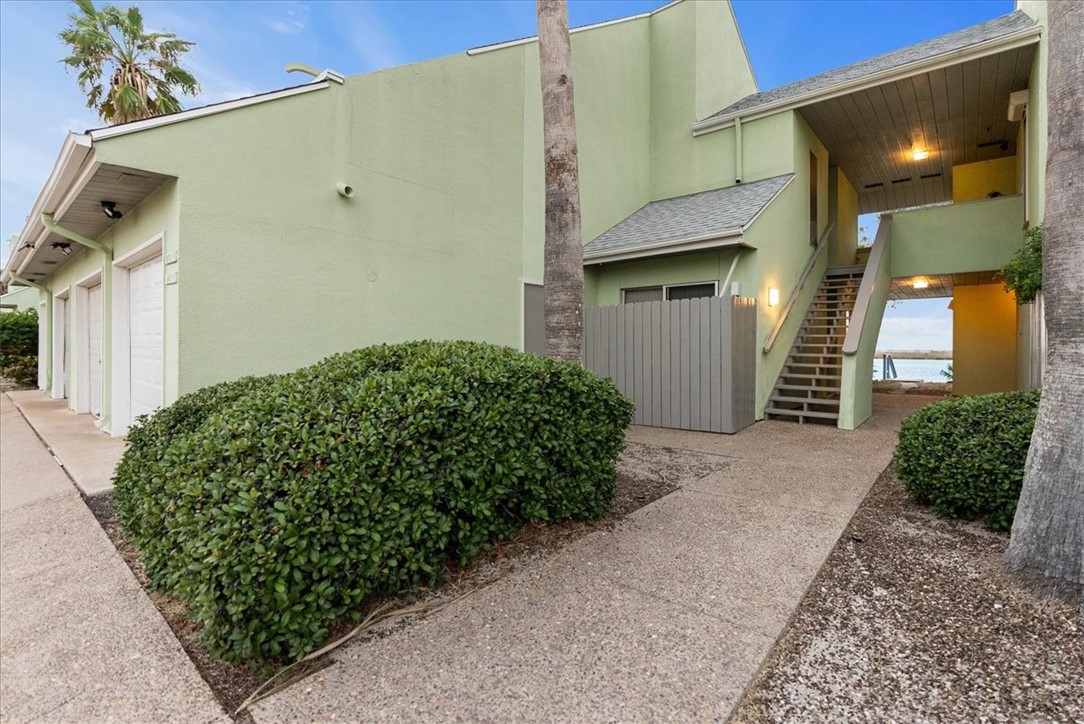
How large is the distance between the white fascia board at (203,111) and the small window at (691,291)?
5990 mm

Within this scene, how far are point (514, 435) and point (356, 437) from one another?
3.27 feet

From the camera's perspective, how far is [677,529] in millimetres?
3693

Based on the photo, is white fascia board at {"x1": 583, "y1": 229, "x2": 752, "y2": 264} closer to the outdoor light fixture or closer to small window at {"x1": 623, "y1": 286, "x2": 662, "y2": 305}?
small window at {"x1": 623, "y1": 286, "x2": 662, "y2": 305}

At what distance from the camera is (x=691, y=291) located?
28.5ft

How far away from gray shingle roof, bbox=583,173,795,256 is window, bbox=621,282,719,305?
87 centimetres

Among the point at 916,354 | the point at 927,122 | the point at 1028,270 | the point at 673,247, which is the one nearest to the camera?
the point at 1028,270

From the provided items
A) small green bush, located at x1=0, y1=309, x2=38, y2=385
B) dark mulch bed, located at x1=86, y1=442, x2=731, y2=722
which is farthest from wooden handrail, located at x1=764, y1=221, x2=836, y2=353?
small green bush, located at x1=0, y1=309, x2=38, y2=385

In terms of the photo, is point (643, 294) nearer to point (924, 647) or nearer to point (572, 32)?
point (572, 32)

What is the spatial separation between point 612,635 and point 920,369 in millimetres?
18652

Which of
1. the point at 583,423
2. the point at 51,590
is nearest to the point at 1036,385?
the point at 583,423

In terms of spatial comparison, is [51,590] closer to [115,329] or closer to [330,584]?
[330,584]

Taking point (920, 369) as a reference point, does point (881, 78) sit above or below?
above

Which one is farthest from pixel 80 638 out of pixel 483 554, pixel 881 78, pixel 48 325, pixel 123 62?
pixel 48 325

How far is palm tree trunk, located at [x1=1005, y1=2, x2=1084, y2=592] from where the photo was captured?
2.60 meters
